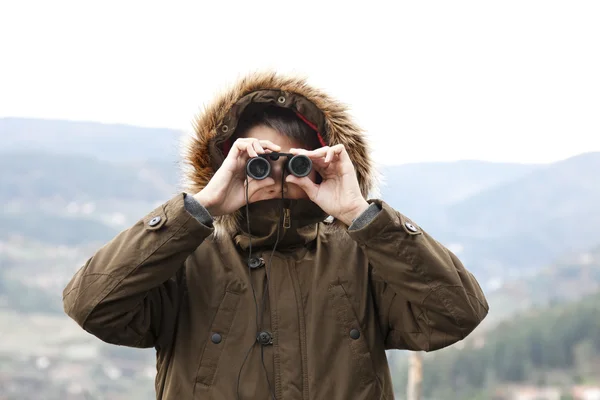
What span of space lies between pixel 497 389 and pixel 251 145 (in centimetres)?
682

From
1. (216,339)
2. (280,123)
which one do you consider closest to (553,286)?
(280,123)

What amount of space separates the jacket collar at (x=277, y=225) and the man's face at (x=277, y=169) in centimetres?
2

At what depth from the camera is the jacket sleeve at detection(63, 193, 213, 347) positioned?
5.03 feet

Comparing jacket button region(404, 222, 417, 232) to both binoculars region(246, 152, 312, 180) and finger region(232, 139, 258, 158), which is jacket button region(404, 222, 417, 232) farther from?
finger region(232, 139, 258, 158)

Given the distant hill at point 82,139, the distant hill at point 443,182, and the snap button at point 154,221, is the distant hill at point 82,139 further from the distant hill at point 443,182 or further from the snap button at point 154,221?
the snap button at point 154,221

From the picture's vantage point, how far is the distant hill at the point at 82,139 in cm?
1020

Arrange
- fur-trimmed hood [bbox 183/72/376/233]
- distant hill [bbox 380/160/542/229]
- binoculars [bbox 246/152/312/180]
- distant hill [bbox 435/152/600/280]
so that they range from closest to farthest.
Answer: binoculars [bbox 246/152/312/180]
fur-trimmed hood [bbox 183/72/376/233]
distant hill [bbox 380/160/542/229]
distant hill [bbox 435/152/600/280]

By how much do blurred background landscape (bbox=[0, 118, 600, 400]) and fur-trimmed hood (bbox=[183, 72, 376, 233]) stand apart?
4.21 meters

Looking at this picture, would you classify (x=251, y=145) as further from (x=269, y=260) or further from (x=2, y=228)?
(x=2, y=228)

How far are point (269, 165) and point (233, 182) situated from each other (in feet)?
0.37

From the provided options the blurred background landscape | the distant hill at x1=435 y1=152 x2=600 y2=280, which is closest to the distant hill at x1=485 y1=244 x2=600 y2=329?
the blurred background landscape

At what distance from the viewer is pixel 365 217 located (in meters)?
1.63

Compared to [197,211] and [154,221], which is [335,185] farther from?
[154,221]

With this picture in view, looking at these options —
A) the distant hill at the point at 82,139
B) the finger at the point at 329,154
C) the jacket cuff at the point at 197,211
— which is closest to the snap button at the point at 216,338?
the jacket cuff at the point at 197,211
